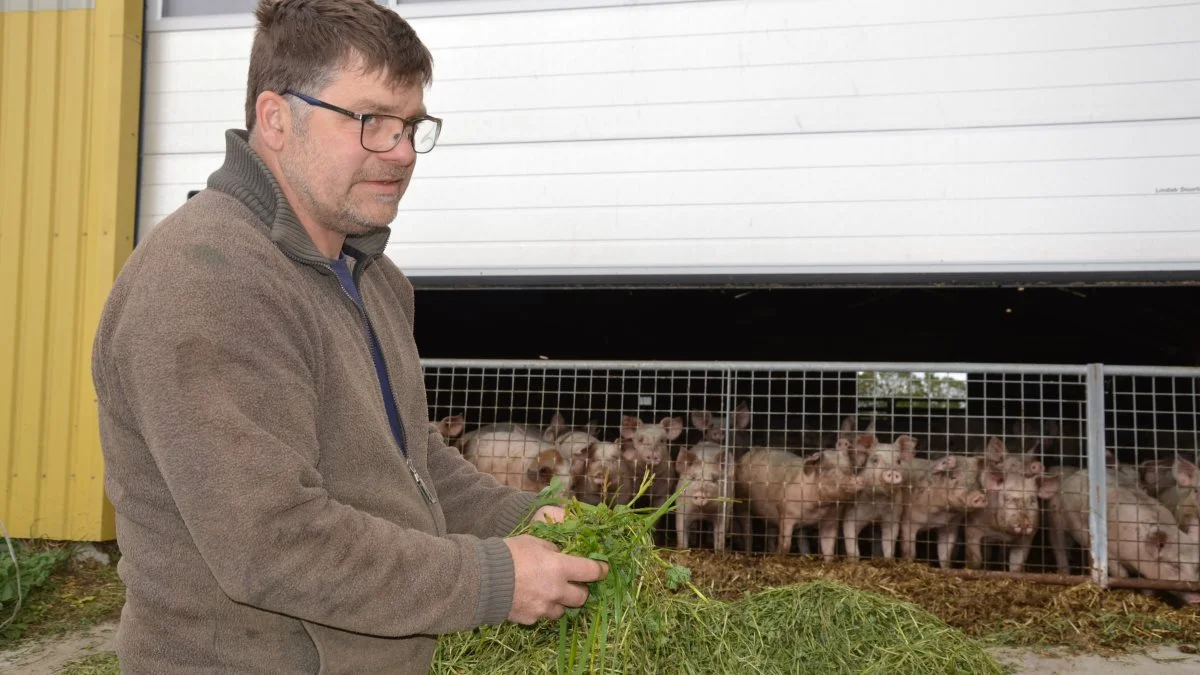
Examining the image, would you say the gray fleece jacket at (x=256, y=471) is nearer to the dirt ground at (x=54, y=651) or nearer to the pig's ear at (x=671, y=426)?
the dirt ground at (x=54, y=651)

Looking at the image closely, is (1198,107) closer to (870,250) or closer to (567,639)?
(870,250)

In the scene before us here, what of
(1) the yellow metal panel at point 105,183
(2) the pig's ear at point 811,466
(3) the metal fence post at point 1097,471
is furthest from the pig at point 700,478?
(1) the yellow metal panel at point 105,183

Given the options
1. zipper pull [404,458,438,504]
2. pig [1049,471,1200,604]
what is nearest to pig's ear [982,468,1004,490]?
pig [1049,471,1200,604]

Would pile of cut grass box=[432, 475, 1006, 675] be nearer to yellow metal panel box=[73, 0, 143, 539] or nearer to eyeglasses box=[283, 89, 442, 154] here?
eyeglasses box=[283, 89, 442, 154]

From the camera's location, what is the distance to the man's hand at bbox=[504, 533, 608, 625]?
1759mm

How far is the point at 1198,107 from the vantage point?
5.43 metres

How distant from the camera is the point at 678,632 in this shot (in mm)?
3361

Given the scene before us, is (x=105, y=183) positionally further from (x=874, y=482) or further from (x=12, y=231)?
(x=874, y=482)

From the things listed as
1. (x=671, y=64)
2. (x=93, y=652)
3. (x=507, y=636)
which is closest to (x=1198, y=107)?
(x=671, y=64)

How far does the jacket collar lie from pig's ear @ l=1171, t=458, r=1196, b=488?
6.87m

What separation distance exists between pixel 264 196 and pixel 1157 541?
6.52 meters

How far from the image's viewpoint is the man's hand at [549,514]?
2.19 m

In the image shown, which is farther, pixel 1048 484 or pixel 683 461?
pixel 683 461

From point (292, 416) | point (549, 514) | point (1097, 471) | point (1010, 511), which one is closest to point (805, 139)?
point (1097, 471)
